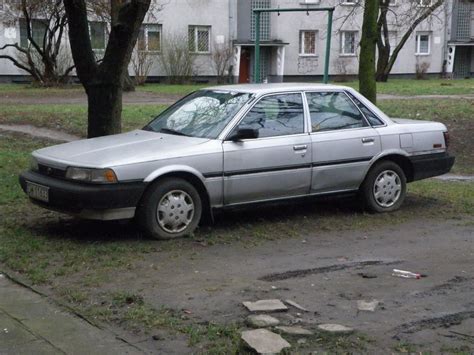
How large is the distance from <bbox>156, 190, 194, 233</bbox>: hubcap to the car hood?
0.40 metres

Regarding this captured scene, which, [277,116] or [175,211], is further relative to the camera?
[277,116]

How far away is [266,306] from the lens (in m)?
5.61

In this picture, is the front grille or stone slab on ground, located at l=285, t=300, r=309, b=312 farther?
the front grille

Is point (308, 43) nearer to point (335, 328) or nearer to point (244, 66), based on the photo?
point (244, 66)

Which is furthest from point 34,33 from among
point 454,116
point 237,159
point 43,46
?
point 237,159

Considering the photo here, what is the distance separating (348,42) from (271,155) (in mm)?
42535

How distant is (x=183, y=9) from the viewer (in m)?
42.8

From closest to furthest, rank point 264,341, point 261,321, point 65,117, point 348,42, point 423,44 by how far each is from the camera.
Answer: point 264,341, point 261,321, point 65,117, point 348,42, point 423,44

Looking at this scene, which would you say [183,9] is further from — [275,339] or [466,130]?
[275,339]

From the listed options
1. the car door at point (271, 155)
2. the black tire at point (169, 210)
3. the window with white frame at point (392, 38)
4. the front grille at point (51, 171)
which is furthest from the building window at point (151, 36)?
the black tire at point (169, 210)

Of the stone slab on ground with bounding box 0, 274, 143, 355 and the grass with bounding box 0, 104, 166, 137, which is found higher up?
the grass with bounding box 0, 104, 166, 137

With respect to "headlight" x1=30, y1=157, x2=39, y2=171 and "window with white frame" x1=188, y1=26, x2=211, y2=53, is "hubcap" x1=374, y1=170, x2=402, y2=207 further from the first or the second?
"window with white frame" x1=188, y1=26, x2=211, y2=53

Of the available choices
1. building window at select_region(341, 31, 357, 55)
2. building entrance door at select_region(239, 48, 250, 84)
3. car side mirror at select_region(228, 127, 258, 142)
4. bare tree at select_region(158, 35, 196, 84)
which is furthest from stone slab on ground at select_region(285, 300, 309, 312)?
building window at select_region(341, 31, 357, 55)

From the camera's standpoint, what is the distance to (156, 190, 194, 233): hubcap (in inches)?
300
